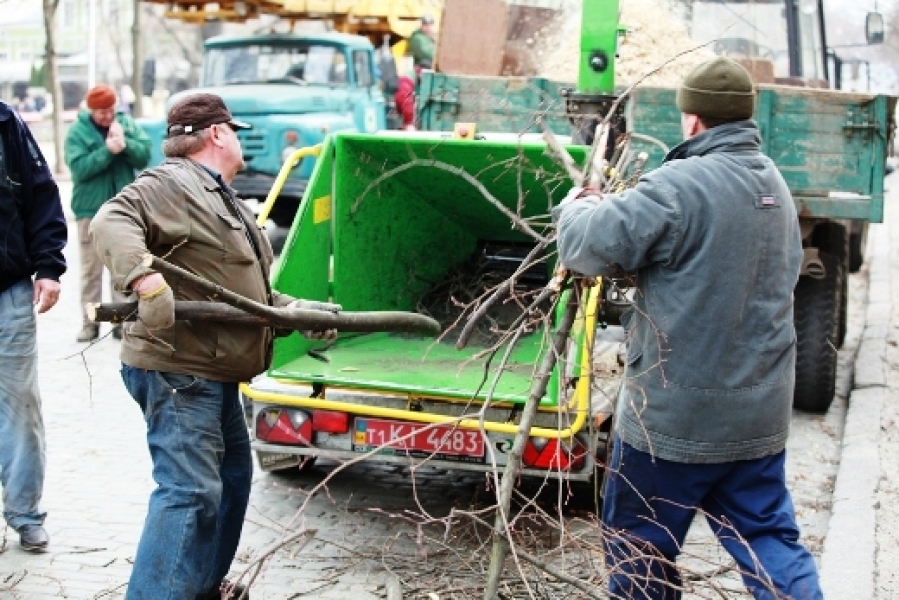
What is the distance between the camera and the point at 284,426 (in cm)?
546

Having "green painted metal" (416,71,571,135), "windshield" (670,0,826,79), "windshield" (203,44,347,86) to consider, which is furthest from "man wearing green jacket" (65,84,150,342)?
"windshield" (203,44,347,86)

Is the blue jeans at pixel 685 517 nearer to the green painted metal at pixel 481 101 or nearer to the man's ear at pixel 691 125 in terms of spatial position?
the man's ear at pixel 691 125

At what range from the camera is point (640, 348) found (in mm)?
3654

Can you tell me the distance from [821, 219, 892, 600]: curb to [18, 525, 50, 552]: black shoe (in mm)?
2973

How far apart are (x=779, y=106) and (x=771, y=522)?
399cm

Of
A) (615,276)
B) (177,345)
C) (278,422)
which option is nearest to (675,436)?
(615,276)

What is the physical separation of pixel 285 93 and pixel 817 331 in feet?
27.7

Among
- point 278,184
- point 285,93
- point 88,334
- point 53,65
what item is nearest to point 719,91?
point 278,184

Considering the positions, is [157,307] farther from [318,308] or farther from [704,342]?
[704,342]

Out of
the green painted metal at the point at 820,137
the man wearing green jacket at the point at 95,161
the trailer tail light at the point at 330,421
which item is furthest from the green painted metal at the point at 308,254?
the man wearing green jacket at the point at 95,161

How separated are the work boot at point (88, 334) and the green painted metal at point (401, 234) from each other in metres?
3.40

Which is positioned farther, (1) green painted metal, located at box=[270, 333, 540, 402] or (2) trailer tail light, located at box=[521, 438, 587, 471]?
(1) green painted metal, located at box=[270, 333, 540, 402]

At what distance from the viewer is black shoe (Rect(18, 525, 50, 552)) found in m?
5.00

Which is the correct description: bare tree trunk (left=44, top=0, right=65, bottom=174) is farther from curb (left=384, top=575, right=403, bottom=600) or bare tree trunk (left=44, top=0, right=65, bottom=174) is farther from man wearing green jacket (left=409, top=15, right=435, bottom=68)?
curb (left=384, top=575, right=403, bottom=600)
